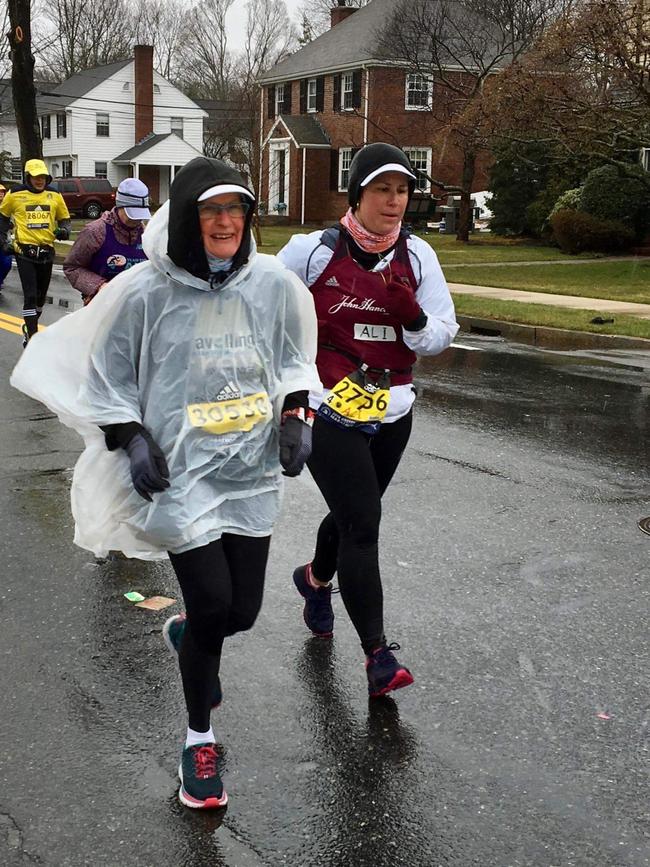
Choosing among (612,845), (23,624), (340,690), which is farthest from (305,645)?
(612,845)

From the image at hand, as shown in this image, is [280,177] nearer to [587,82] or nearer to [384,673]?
[587,82]

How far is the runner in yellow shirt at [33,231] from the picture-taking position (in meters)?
11.8

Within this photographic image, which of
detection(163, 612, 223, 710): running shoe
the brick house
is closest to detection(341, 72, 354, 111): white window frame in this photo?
the brick house

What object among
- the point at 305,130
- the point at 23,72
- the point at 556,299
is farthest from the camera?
the point at 305,130

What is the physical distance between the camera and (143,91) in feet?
208

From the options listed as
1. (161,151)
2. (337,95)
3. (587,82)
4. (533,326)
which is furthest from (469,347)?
(161,151)

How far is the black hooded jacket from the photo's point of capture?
10.5 feet

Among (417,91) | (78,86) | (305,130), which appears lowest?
(305,130)

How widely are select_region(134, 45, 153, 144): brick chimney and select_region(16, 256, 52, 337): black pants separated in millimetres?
54117

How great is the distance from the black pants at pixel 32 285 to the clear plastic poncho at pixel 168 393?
28.7 ft

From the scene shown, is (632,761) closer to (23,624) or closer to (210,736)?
(210,736)

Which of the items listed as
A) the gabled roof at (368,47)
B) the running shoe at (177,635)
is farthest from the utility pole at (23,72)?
the running shoe at (177,635)

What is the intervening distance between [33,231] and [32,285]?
595mm

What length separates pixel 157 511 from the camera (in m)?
3.25
